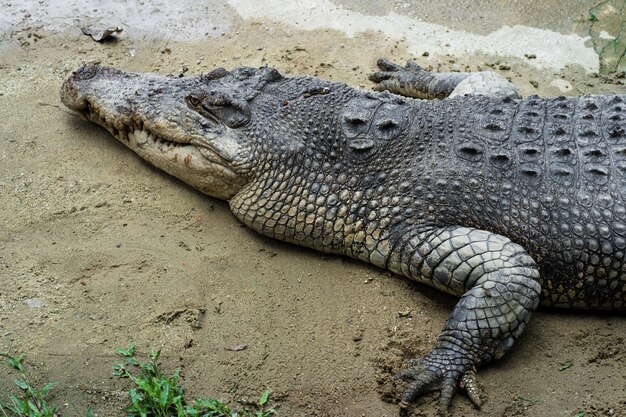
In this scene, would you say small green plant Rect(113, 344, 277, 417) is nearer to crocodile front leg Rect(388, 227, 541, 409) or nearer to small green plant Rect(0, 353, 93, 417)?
small green plant Rect(0, 353, 93, 417)

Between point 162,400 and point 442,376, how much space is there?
4.63ft

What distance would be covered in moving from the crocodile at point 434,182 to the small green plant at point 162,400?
0.88m

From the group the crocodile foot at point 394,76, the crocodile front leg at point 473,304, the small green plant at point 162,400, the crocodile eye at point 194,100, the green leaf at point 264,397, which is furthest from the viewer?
the crocodile foot at point 394,76

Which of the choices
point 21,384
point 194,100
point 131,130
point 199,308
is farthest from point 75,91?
point 21,384

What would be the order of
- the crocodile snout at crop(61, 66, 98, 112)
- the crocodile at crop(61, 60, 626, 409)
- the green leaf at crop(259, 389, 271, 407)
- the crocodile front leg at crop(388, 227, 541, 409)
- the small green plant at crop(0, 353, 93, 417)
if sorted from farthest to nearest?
1. the crocodile snout at crop(61, 66, 98, 112)
2. the crocodile at crop(61, 60, 626, 409)
3. the crocodile front leg at crop(388, 227, 541, 409)
4. the green leaf at crop(259, 389, 271, 407)
5. the small green plant at crop(0, 353, 93, 417)

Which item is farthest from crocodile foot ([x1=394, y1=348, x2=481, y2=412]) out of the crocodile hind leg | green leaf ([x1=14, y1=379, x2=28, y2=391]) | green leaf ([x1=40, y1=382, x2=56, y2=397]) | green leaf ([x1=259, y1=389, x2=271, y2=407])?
the crocodile hind leg

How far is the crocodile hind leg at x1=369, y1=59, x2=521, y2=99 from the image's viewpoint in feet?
16.8

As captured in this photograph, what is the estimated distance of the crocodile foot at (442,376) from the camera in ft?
11.2

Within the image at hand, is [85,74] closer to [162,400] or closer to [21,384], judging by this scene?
[21,384]

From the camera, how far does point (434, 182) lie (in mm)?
3893

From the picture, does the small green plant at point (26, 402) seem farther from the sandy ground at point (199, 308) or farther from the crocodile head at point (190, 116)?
the crocodile head at point (190, 116)

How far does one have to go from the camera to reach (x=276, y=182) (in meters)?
4.11

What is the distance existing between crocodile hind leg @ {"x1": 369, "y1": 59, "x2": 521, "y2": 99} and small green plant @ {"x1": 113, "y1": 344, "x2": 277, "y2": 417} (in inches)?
116

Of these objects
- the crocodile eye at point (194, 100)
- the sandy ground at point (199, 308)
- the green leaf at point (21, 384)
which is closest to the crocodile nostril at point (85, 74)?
the sandy ground at point (199, 308)
